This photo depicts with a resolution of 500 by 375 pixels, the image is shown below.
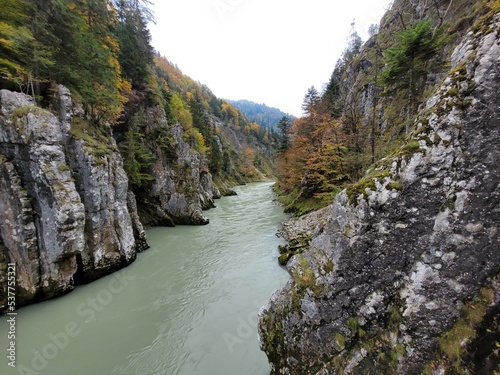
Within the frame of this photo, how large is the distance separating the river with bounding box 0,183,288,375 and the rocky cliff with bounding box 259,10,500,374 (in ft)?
10.2

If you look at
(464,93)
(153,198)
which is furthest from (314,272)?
(153,198)

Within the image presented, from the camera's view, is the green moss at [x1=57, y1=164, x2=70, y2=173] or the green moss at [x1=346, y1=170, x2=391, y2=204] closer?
the green moss at [x1=346, y1=170, x2=391, y2=204]

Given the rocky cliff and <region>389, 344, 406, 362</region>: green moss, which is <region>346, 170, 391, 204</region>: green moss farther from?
<region>389, 344, 406, 362</region>: green moss

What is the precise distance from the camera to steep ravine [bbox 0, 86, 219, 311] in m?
7.43

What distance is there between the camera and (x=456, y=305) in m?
2.61

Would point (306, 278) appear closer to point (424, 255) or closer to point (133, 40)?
point (424, 255)

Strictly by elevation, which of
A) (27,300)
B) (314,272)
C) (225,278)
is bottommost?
(225,278)

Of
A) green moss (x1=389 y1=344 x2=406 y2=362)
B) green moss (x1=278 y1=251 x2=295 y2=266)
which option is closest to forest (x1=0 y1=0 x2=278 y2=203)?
green moss (x1=278 y1=251 x2=295 y2=266)

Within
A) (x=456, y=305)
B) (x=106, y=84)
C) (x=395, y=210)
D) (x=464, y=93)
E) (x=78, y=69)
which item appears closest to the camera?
(x=456, y=305)

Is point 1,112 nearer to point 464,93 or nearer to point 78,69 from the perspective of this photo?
point 78,69

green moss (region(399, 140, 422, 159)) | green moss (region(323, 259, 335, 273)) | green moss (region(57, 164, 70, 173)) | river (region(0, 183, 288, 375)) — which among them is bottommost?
river (region(0, 183, 288, 375))

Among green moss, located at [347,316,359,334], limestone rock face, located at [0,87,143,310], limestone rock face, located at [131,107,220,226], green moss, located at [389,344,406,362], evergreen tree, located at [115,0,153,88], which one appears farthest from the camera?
evergreen tree, located at [115,0,153,88]

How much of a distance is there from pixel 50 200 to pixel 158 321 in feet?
19.4

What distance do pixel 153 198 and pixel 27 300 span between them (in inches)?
434
